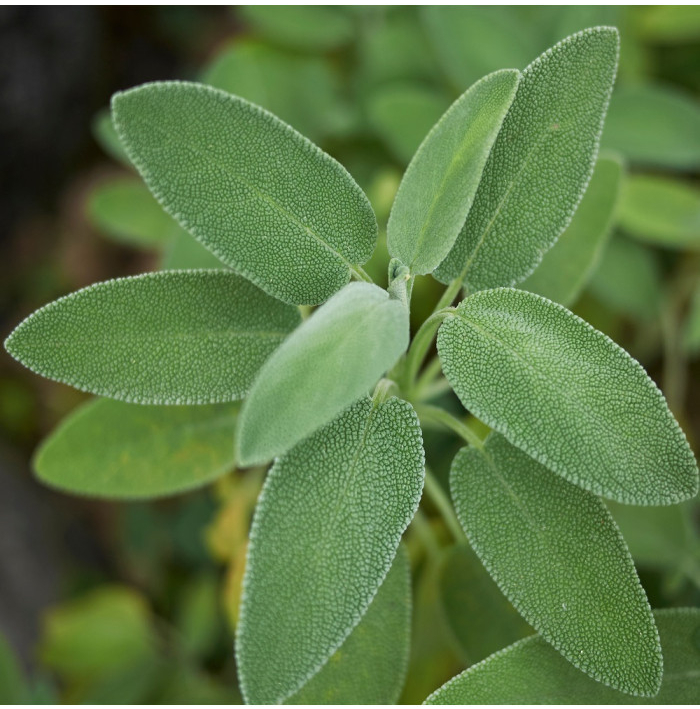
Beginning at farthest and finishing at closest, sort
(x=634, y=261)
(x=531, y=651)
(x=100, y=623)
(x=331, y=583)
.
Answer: (x=100, y=623), (x=634, y=261), (x=531, y=651), (x=331, y=583)

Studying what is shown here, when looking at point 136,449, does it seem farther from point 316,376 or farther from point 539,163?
point 539,163

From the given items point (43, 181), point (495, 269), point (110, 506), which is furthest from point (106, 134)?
point (110, 506)

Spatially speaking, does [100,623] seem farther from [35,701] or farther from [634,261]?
[634,261]

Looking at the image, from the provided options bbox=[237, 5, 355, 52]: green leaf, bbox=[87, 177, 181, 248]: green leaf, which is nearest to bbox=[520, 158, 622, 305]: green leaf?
bbox=[237, 5, 355, 52]: green leaf

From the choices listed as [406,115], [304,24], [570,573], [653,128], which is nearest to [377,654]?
[570,573]

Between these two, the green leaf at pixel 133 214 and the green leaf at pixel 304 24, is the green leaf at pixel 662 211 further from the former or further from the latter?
the green leaf at pixel 133 214

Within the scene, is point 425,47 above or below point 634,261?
above
